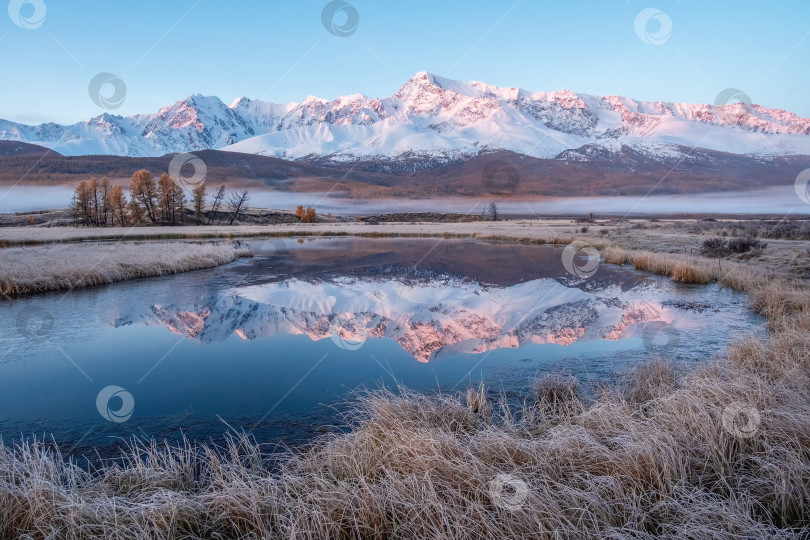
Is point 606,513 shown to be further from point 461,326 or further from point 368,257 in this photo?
point 368,257

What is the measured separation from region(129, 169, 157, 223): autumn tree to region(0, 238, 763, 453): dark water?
54532 mm

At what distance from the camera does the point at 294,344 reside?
12047mm

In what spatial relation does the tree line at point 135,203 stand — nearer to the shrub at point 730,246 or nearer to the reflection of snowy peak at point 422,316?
the reflection of snowy peak at point 422,316

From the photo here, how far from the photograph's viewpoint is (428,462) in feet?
15.0

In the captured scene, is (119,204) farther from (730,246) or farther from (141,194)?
(730,246)

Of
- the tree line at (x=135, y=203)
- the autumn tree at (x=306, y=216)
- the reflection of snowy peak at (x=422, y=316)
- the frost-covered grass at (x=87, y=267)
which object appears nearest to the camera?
the reflection of snowy peak at (x=422, y=316)

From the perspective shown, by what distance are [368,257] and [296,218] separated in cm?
6899

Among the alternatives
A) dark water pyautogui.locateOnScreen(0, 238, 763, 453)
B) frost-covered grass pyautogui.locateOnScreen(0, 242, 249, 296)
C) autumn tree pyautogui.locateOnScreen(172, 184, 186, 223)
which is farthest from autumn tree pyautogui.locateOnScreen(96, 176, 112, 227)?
dark water pyautogui.locateOnScreen(0, 238, 763, 453)

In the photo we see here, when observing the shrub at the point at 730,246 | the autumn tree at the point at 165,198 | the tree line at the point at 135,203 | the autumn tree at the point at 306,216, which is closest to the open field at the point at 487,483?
the shrub at the point at 730,246

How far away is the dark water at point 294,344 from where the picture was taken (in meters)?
7.72

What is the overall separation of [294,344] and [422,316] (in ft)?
15.0

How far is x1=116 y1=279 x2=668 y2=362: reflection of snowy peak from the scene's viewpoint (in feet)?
41.4

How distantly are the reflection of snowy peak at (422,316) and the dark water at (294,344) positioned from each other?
3.0 inches

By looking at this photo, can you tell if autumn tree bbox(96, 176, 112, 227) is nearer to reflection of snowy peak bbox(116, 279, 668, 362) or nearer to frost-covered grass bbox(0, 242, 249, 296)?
frost-covered grass bbox(0, 242, 249, 296)
